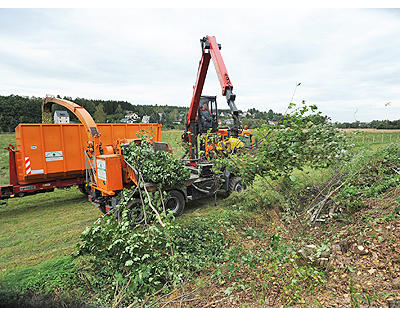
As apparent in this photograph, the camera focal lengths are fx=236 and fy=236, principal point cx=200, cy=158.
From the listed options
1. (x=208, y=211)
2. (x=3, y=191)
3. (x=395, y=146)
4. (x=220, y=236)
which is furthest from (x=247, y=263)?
(x=3, y=191)

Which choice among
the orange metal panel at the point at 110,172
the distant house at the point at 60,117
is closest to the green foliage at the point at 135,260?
the orange metal panel at the point at 110,172

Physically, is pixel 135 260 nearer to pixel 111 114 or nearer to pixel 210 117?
pixel 210 117

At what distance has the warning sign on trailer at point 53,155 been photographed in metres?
7.69

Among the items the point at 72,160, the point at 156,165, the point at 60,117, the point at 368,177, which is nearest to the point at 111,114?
the point at 60,117

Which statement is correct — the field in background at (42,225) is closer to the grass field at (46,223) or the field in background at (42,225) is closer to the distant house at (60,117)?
the grass field at (46,223)

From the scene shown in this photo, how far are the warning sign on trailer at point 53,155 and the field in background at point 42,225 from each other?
5.48 ft

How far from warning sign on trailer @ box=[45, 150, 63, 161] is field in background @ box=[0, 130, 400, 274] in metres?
1.67

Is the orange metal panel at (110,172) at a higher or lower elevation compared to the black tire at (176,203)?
higher

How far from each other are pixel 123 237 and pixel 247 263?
6.51 feet

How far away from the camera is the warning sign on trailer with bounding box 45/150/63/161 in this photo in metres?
7.69

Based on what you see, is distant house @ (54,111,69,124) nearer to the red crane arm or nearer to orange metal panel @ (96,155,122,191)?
orange metal panel @ (96,155,122,191)

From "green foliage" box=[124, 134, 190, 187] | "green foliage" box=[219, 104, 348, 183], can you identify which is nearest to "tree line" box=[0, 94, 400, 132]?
"green foliage" box=[219, 104, 348, 183]

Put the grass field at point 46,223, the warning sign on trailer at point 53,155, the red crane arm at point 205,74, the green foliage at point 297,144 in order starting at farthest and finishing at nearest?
the warning sign on trailer at point 53,155, the red crane arm at point 205,74, the grass field at point 46,223, the green foliage at point 297,144

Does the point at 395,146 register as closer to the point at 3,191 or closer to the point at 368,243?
the point at 368,243
